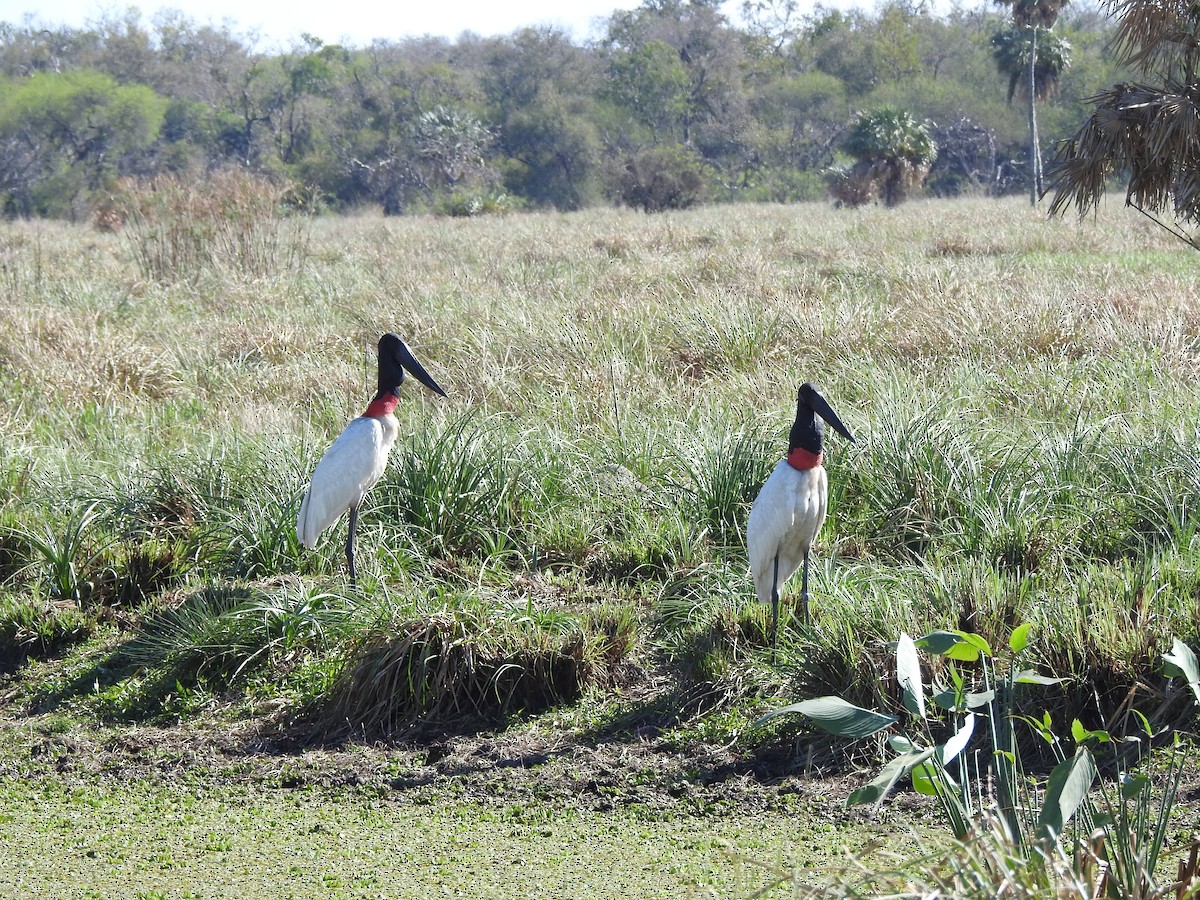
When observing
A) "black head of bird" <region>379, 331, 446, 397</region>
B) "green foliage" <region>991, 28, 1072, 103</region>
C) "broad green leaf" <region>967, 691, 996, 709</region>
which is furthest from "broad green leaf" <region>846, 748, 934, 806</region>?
"green foliage" <region>991, 28, 1072, 103</region>

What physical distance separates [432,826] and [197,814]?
2.44 feet

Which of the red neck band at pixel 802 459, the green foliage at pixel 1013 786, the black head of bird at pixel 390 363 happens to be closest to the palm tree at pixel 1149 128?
the red neck band at pixel 802 459

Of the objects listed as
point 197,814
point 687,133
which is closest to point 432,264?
point 197,814

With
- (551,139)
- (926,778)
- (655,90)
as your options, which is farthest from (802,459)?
(655,90)

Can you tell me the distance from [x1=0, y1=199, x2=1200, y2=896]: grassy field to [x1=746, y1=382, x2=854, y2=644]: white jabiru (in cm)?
23

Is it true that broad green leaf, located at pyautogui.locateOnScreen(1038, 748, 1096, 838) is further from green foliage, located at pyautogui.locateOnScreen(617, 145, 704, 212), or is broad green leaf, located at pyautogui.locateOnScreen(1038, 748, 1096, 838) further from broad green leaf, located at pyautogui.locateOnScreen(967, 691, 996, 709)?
green foliage, located at pyautogui.locateOnScreen(617, 145, 704, 212)

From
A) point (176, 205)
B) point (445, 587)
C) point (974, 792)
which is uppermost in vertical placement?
point (176, 205)

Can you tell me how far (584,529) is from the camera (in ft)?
17.9

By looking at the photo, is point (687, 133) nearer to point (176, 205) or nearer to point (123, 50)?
point (123, 50)

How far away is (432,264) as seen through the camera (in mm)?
14727

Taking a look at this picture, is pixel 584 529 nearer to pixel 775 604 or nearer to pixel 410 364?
pixel 410 364

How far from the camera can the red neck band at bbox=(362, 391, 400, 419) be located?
523 centimetres

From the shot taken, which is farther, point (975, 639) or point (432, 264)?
point (432, 264)

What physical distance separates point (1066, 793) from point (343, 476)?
3.57 meters
